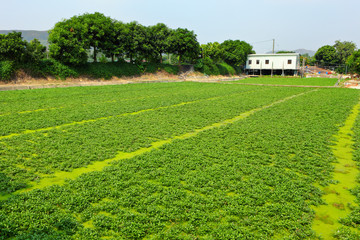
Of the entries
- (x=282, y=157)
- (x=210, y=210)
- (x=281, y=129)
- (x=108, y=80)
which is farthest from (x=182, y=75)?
(x=210, y=210)

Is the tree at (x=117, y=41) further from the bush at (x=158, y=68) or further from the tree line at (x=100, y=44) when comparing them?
the bush at (x=158, y=68)

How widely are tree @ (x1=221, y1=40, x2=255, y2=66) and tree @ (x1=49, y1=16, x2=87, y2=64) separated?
37313mm

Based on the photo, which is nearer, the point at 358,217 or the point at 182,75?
the point at 358,217

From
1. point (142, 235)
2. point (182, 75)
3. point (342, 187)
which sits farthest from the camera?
point (182, 75)

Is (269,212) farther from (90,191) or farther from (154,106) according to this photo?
(154,106)

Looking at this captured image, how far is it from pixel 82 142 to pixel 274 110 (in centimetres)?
1127

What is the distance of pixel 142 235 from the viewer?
4105mm

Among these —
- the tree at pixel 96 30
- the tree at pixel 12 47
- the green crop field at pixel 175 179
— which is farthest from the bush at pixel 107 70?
the green crop field at pixel 175 179

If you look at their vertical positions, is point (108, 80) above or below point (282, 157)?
above

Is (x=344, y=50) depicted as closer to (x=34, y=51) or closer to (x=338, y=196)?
(x=34, y=51)

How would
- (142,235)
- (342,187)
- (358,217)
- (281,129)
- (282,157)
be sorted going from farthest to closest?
(281,129) < (282,157) < (342,187) < (358,217) < (142,235)

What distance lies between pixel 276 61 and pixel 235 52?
9933 millimetres

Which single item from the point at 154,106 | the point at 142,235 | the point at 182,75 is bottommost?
the point at 142,235

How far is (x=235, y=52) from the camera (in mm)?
61438
